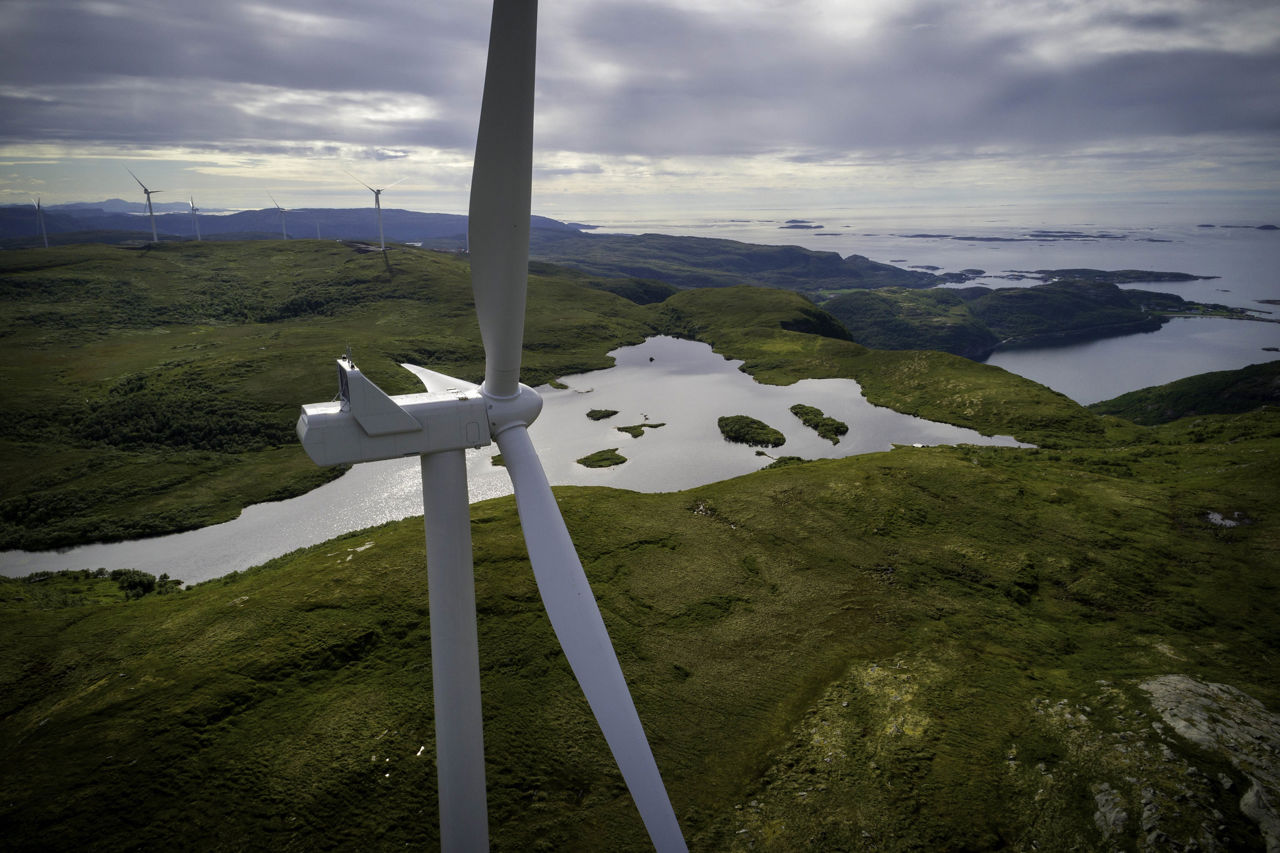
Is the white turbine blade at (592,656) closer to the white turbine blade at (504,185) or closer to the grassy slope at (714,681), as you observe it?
the white turbine blade at (504,185)

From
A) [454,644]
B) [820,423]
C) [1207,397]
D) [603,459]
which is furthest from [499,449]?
[1207,397]

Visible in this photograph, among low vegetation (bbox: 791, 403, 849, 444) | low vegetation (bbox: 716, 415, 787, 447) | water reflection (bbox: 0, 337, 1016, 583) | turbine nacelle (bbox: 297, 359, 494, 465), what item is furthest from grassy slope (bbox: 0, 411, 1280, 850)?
low vegetation (bbox: 791, 403, 849, 444)

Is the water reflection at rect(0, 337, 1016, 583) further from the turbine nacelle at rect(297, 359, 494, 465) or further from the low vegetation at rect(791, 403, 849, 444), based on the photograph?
the turbine nacelle at rect(297, 359, 494, 465)

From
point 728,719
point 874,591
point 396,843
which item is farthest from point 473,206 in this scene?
point 874,591

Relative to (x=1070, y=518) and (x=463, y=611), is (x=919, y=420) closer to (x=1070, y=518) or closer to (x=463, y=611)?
(x=1070, y=518)

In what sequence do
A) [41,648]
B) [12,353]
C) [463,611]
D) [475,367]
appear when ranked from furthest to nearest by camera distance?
[475,367] < [12,353] < [41,648] < [463,611]

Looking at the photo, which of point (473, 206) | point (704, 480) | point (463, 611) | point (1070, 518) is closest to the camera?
point (473, 206)

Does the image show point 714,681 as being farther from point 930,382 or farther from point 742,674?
point 930,382
